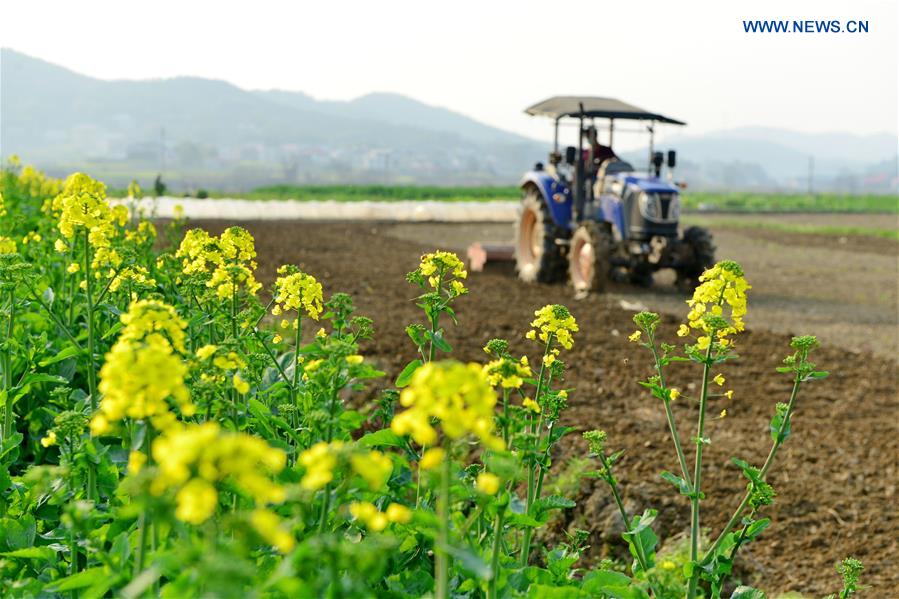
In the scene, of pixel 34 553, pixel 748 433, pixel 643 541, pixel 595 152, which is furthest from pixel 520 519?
pixel 595 152

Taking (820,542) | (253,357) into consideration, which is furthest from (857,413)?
(253,357)

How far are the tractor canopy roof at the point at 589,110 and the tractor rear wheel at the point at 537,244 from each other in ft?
3.90

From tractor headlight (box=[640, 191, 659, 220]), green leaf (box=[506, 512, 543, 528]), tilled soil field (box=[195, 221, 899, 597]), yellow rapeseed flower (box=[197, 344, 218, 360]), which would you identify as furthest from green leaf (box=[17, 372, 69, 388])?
tractor headlight (box=[640, 191, 659, 220])

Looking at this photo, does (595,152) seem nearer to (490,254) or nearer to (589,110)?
(589,110)

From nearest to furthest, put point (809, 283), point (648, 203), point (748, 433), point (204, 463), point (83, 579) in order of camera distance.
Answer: point (204, 463)
point (83, 579)
point (748, 433)
point (648, 203)
point (809, 283)

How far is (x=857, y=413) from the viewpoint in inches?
251

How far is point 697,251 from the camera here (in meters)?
11.4

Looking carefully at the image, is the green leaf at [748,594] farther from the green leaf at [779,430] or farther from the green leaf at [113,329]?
the green leaf at [113,329]

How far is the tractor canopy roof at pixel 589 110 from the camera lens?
11500 mm

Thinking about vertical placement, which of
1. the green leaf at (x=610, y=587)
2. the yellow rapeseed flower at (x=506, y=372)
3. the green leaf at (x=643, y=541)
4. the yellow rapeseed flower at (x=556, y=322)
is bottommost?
the green leaf at (x=643, y=541)

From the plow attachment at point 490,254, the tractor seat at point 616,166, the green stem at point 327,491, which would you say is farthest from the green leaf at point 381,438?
the plow attachment at point 490,254

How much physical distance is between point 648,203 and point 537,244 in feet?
5.70

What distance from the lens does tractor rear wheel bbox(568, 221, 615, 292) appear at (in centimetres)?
1077

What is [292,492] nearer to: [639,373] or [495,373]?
[495,373]
